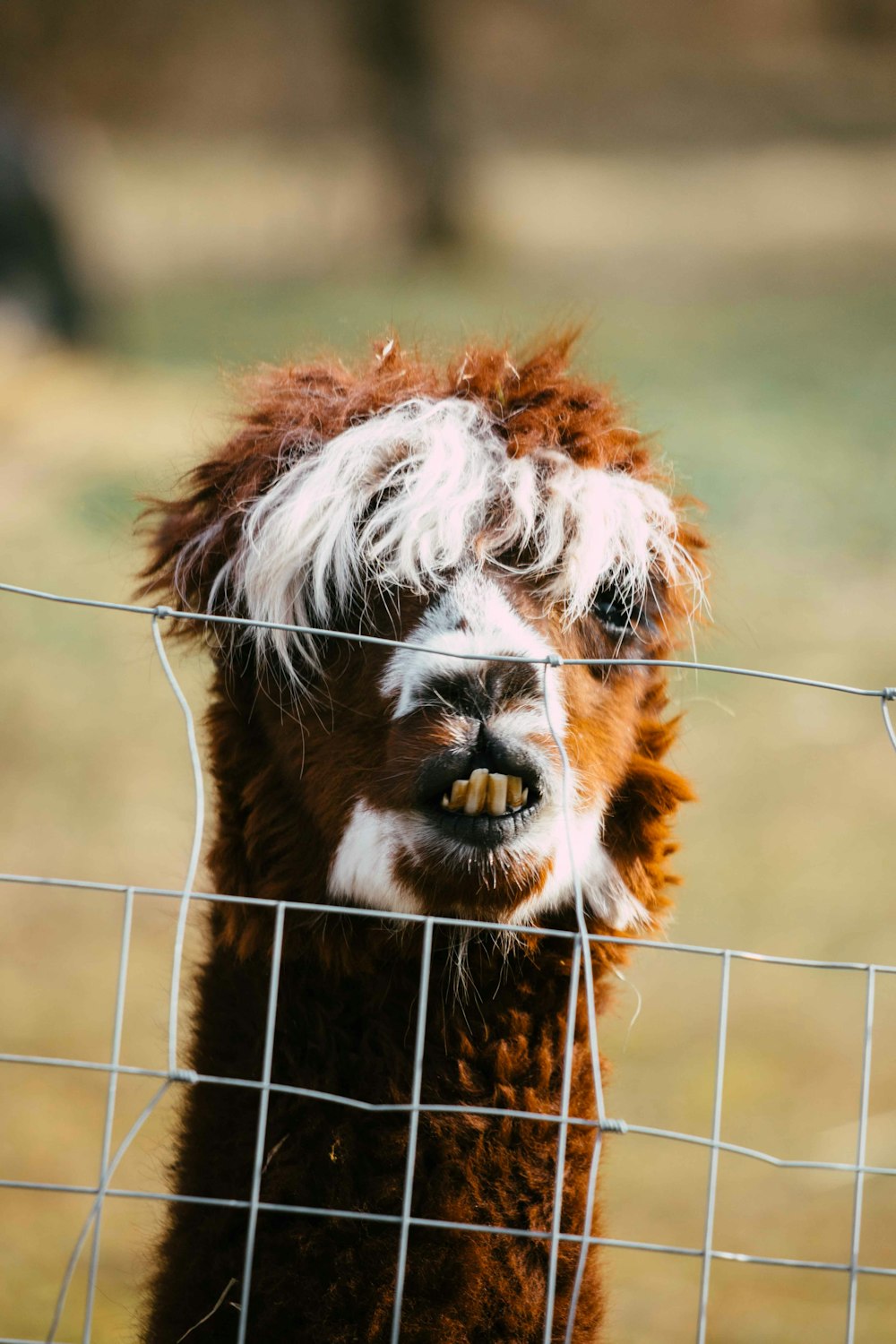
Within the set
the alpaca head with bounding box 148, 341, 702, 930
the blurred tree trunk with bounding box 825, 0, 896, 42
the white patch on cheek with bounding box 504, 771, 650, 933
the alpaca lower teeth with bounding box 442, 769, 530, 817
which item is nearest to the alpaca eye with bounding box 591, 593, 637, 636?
the alpaca head with bounding box 148, 341, 702, 930

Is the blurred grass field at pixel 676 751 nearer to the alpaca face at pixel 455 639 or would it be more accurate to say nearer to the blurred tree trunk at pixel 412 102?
the alpaca face at pixel 455 639

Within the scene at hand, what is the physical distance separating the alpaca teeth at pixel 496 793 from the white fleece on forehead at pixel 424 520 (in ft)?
1.38

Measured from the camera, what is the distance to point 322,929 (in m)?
2.32

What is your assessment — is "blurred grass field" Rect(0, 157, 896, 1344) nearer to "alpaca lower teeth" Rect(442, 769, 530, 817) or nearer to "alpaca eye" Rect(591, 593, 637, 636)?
"alpaca eye" Rect(591, 593, 637, 636)

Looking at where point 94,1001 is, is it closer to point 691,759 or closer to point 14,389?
point 691,759

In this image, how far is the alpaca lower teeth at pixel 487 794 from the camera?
6.82 feet

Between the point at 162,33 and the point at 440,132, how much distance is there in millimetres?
5201

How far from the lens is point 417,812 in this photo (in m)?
2.15

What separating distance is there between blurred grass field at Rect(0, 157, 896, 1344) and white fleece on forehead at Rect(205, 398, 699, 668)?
1.45 feet

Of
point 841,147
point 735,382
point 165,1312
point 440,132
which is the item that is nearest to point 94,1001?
point 165,1312

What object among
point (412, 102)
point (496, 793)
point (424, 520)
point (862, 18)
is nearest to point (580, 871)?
point (496, 793)

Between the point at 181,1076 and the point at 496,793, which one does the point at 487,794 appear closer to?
the point at 496,793

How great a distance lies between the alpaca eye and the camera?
8.29ft

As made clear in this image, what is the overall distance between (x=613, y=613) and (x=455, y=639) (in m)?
0.48
